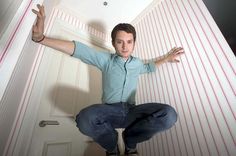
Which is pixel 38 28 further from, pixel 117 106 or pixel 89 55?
pixel 117 106

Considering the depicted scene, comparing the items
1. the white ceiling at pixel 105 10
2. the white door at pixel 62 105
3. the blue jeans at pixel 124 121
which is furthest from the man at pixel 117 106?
the white ceiling at pixel 105 10

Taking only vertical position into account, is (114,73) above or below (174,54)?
below

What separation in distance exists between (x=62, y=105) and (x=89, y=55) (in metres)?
0.69

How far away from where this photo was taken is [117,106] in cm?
105

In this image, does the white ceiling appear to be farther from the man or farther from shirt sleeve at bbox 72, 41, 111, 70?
shirt sleeve at bbox 72, 41, 111, 70

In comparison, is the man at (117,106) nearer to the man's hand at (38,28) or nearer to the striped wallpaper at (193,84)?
the man's hand at (38,28)

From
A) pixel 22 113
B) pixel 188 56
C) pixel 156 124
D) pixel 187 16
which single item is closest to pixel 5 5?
pixel 22 113

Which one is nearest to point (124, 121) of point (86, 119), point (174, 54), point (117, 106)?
point (117, 106)

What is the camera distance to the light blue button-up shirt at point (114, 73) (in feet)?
3.55

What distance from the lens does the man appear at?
92 cm

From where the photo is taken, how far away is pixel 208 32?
116 centimetres

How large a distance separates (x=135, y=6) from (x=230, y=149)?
1716mm

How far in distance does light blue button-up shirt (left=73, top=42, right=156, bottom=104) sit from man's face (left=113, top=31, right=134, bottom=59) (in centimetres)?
4

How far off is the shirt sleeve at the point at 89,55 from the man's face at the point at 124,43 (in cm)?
10
